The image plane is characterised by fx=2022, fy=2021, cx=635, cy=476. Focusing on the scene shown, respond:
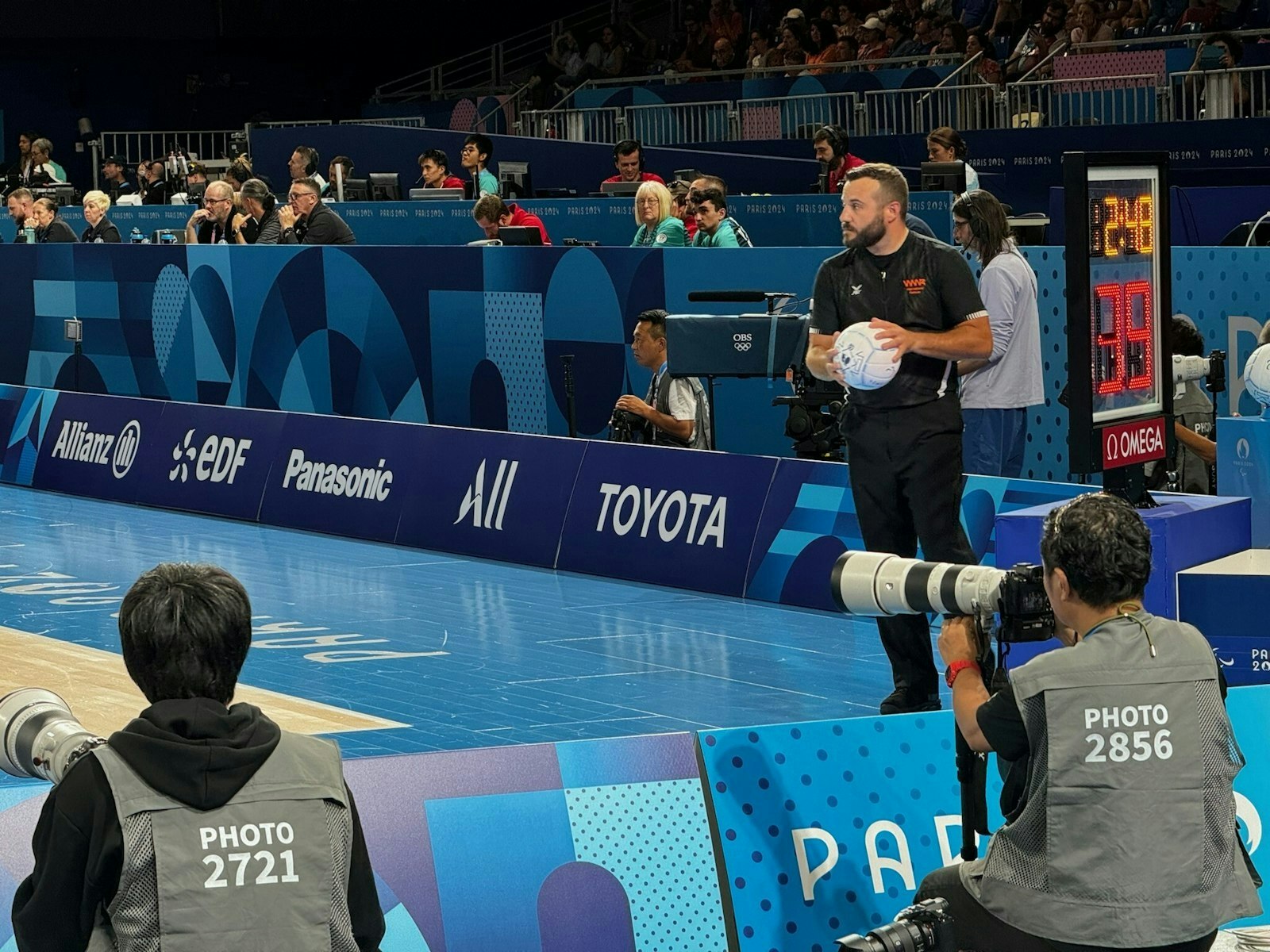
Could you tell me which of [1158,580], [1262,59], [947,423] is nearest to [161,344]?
[1262,59]

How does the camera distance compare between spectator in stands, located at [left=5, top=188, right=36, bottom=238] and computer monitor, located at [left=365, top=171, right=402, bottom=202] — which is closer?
computer monitor, located at [left=365, top=171, right=402, bottom=202]

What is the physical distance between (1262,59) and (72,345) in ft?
36.8

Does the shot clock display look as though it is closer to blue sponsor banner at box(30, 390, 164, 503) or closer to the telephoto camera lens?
the telephoto camera lens

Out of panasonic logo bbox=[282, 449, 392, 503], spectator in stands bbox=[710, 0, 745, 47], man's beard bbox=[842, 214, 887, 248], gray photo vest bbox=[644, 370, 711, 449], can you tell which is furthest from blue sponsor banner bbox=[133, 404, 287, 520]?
spectator in stands bbox=[710, 0, 745, 47]

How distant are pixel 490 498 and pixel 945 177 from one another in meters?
3.99

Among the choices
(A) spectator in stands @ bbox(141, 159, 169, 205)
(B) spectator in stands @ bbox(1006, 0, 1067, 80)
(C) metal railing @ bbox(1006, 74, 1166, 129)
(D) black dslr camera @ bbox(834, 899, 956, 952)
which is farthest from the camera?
(A) spectator in stands @ bbox(141, 159, 169, 205)

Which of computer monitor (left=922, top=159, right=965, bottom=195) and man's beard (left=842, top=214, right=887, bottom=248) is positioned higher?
computer monitor (left=922, top=159, right=965, bottom=195)

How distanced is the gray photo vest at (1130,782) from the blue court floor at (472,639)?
3.89m

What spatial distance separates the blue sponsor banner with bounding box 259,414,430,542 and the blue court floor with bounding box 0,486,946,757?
182mm

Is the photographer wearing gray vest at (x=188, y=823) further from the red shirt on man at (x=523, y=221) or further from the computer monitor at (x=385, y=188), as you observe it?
the computer monitor at (x=385, y=188)

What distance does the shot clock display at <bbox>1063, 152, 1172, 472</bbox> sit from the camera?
565cm

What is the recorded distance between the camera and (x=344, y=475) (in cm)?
1317

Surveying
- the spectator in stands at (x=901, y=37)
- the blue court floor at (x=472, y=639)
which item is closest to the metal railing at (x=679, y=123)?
the spectator in stands at (x=901, y=37)

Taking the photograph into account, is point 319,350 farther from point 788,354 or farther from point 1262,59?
point 1262,59
